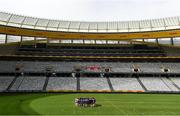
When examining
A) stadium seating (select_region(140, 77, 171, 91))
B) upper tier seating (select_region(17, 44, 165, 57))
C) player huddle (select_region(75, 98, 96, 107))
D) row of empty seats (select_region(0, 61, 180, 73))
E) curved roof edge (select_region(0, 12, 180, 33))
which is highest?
curved roof edge (select_region(0, 12, 180, 33))

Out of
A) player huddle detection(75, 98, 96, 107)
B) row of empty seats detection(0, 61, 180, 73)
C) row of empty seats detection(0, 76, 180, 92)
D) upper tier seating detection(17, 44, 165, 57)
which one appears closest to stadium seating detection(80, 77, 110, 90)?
row of empty seats detection(0, 76, 180, 92)

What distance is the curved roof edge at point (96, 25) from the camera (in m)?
86.1

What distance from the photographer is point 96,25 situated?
9156 centimetres

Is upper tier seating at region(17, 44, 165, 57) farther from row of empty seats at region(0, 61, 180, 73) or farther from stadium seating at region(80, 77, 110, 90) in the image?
stadium seating at region(80, 77, 110, 90)

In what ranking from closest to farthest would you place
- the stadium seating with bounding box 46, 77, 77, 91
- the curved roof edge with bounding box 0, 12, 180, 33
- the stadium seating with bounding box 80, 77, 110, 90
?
the stadium seating with bounding box 46, 77, 77, 91 → the stadium seating with bounding box 80, 77, 110, 90 → the curved roof edge with bounding box 0, 12, 180, 33

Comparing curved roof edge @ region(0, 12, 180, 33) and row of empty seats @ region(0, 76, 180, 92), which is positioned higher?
curved roof edge @ region(0, 12, 180, 33)

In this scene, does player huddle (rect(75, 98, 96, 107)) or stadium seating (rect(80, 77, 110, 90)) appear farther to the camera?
stadium seating (rect(80, 77, 110, 90))

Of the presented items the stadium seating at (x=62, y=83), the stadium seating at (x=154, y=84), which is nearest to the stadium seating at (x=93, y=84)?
the stadium seating at (x=62, y=83)

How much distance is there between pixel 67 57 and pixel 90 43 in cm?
1282

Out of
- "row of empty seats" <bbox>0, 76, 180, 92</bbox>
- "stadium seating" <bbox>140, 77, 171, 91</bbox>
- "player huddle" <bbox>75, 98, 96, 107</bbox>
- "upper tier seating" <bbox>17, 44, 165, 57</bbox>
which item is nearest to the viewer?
"player huddle" <bbox>75, 98, 96, 107</bbox>

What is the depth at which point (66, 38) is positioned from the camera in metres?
90.3

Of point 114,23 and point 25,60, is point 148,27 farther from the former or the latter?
point 25,60

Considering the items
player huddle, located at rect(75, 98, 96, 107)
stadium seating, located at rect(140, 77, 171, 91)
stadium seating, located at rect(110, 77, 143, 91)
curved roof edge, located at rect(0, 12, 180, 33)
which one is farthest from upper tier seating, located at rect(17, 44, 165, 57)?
player huddle, located at rect(75, 98, 96, 107)

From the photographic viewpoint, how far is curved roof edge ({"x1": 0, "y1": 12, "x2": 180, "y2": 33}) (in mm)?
86125
